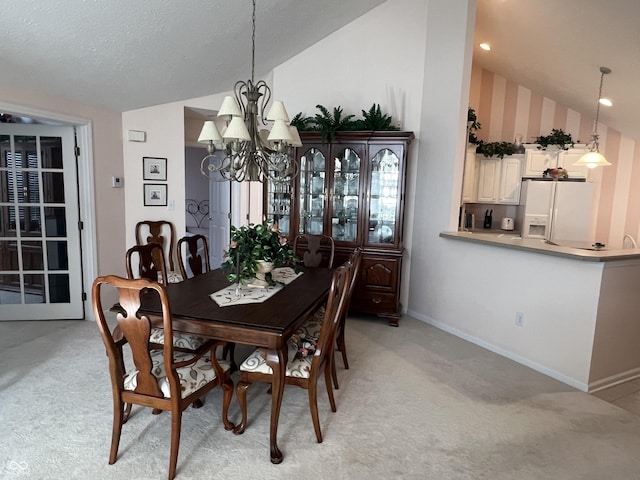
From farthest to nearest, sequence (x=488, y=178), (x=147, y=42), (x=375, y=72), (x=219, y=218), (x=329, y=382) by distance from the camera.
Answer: (x=219, y=218)
(x=488, y=178)
(x=375, y=72)
(x=147, y=42)
(x=329, y=382)

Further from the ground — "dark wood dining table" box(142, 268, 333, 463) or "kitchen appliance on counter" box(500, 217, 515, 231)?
"kitchen appliance on counter" box(500, 217, 515, 231)

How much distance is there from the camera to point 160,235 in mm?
4621

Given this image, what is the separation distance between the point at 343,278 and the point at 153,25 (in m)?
2.34

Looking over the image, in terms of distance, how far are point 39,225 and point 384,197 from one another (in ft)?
11.3

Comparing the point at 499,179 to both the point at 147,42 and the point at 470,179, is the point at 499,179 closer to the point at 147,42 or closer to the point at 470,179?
the point at 470,179

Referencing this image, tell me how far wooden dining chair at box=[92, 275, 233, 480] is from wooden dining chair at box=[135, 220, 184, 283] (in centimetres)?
259

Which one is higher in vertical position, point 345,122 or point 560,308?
point 345,122

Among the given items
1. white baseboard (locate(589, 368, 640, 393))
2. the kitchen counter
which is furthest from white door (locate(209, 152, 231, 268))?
white baseboard (locate(589, 368, 640, 393))

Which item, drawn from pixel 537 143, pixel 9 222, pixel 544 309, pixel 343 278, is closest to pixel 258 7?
pixel 343 278

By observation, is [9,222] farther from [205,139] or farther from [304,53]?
[304,53]

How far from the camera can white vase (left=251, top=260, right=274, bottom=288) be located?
2.54m

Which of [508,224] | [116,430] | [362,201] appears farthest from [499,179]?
[116,430]

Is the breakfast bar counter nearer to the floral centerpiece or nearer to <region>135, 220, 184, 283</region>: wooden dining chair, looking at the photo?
the floral centerpiece

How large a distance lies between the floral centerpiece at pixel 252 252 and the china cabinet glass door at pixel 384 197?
5.73ft
